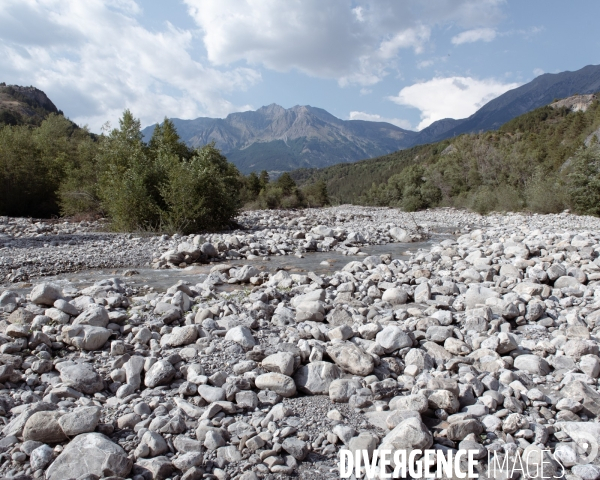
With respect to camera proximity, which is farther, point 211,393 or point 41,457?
point 211,393

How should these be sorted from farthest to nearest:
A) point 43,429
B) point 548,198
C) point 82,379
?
point 548,198 → point 82,379 → point 43,429

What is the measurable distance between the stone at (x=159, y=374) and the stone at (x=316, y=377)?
132 centimetres

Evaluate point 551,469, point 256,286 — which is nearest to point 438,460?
point 551,469

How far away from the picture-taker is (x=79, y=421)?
10.1ft

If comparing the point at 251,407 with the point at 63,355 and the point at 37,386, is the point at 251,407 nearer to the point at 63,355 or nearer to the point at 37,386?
the point at 37,386

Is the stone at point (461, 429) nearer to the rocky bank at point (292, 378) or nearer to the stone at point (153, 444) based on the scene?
the rocky bank at point (292, 378)

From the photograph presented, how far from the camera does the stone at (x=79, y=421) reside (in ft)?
9.91

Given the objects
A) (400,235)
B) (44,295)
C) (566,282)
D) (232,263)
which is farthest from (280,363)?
(400,235)

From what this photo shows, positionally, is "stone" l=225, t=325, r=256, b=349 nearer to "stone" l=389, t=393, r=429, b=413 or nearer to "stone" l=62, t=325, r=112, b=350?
"stone" l=62, t=325, r=112, b=350

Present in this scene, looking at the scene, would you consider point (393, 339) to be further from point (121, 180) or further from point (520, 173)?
point (520, 173)

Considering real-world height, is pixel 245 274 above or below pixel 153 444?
above

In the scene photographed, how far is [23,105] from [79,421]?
349 ft

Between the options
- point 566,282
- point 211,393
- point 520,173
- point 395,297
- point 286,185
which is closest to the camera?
point 211,393

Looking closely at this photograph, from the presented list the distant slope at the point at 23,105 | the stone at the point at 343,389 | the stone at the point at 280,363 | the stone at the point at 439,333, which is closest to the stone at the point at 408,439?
the stone at the point at 343,389
